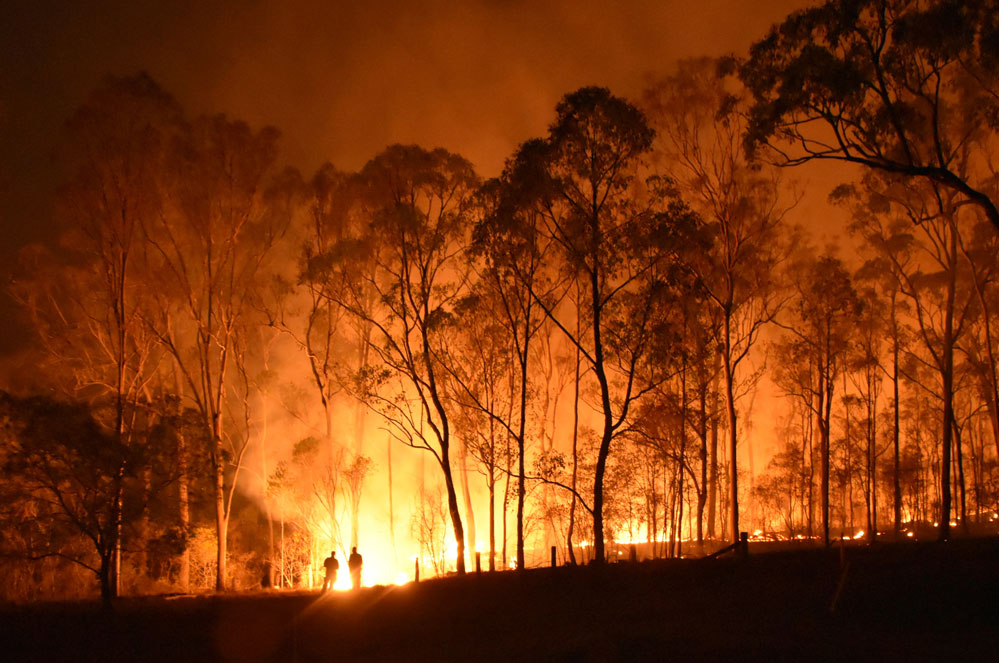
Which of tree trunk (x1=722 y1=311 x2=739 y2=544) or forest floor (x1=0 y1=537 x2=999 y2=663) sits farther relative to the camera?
tree trunk (x1=722 y1=311 x2=739 y2=544)

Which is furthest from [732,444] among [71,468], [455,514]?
[71,468]

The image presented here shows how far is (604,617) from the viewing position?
46.5 feet

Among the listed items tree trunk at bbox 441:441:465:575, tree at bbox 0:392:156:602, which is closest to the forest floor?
tree trunk at bbox 441:441:465:575

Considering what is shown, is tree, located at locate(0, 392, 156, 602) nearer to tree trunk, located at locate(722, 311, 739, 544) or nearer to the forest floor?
the forest floor

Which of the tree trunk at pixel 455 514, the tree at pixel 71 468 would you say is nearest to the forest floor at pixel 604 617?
the tree trunk at pixel 455 514

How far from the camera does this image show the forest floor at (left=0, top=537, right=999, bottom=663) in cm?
1101

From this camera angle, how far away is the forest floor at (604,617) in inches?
433

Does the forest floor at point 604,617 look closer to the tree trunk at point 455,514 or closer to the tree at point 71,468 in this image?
the tree trunk at point 455,514

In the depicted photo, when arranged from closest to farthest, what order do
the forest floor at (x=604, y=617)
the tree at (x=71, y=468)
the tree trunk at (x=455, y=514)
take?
the forest floor at (x=604, y=617) → the tree at (x=71, y=468) → the tree trunk at (x=455, y=514)

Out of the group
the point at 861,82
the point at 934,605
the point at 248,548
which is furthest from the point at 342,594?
the point at 248,548

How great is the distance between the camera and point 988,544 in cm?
1666

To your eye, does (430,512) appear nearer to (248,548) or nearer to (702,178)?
(248,548)

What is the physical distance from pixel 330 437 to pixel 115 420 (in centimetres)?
1231

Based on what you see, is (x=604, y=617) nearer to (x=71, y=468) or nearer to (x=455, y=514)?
(x=455, y=514)
